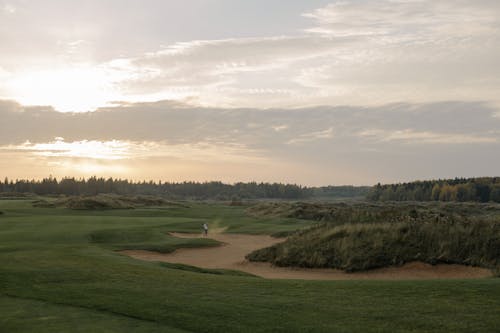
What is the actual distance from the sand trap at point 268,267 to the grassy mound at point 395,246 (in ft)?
1.69

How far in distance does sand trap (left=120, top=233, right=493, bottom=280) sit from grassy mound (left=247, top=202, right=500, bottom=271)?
52 centimetres

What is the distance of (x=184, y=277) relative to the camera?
17.1 m

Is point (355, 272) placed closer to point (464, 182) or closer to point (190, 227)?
point (190, 227)

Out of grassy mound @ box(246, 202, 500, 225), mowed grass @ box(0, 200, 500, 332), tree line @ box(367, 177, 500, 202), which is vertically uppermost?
tree line @ box(367, 177, 500, 202)

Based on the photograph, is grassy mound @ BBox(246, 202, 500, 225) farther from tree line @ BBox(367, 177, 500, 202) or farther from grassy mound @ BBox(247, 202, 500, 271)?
tree line @ BBox(367, 177, 500, 202)

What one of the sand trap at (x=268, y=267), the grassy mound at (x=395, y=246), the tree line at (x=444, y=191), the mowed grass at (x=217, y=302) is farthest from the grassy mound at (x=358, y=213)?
the tree line at (x=444, y=191)

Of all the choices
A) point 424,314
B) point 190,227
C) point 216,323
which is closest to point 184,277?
point 216,323

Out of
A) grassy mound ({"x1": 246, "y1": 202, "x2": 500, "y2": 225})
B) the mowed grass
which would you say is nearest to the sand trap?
grassy mound ({"x1": 246, "y1": 202, "x2": 500, "y2": 225})

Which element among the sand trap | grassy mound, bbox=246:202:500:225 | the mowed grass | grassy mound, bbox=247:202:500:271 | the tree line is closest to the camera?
the mowed grass

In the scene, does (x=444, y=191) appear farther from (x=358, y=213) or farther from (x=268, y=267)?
(x=268, y=267)

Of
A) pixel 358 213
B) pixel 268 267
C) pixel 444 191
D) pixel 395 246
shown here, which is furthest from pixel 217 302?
pixel 444 191

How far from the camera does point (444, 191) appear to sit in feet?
534

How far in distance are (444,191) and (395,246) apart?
148 metres

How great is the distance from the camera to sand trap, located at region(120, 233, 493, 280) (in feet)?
77.6
